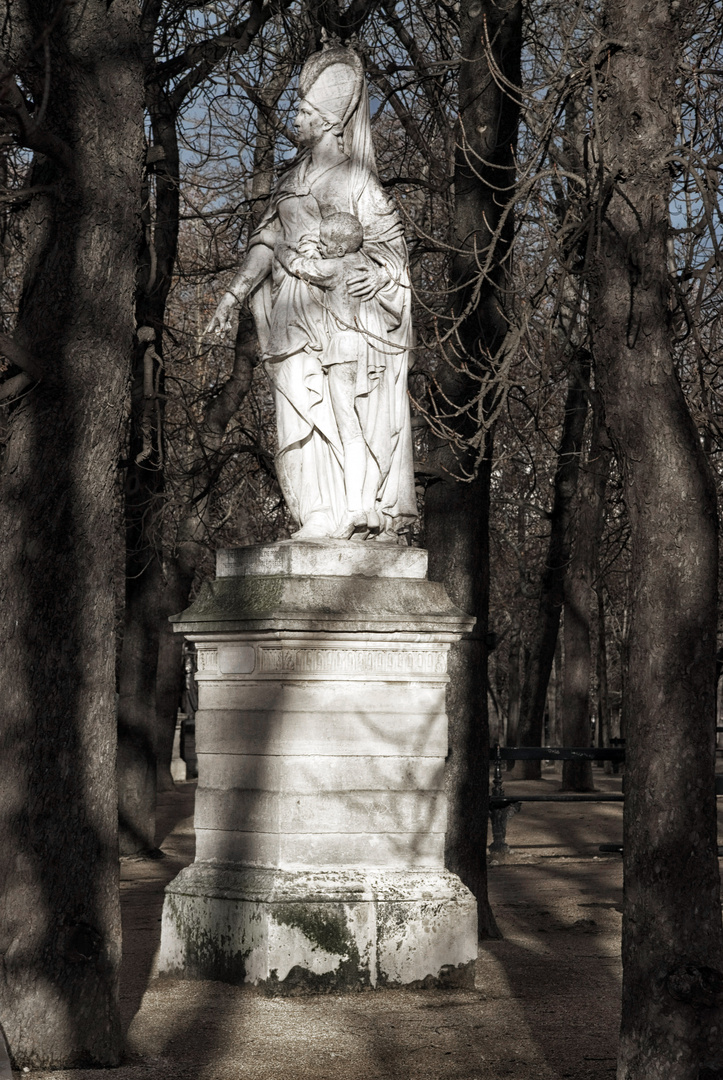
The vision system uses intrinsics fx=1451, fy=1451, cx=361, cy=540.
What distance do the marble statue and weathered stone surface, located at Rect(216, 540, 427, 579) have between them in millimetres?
221

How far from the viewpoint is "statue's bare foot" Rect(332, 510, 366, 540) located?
7.84m

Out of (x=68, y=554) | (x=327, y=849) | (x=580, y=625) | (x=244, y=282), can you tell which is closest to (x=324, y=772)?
(x=327, y=849)

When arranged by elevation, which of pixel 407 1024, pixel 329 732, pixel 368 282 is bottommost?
pixel 407 1024

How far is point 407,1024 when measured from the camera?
6.52 meters

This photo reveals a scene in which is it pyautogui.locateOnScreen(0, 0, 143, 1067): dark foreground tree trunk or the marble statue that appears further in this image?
the marble statue

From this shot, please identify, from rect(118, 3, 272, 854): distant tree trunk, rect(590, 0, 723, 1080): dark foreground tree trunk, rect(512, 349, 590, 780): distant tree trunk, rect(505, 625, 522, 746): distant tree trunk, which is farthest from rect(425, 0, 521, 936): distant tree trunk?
rect(505, 625, 522, 746): distant tree trunk

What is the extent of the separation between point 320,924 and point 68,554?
8.01 feet

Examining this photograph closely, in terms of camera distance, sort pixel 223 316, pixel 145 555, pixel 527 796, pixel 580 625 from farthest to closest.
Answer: pixel 580 625, pixel 527 796, pixel 145 555, pixel 223 316

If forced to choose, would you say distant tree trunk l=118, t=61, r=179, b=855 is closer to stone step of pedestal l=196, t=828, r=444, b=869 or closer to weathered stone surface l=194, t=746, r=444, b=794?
weathered stone surface l=194, t=746, r=444, b=794

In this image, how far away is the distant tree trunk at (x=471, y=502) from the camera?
9.26 m

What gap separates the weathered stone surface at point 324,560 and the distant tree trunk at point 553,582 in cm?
1035

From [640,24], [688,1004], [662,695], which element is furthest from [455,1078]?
[640,24]

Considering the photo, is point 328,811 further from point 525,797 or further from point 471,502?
point 525,797

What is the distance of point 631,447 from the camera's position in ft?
16.1
